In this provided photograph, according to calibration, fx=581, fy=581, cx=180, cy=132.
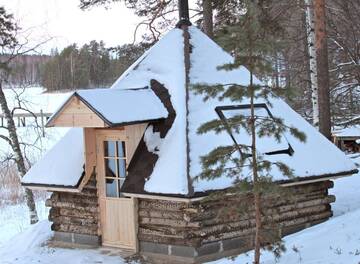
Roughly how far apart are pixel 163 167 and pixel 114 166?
141 centimetres

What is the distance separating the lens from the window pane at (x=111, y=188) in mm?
10375

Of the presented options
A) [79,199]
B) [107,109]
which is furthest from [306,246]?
[79,199]

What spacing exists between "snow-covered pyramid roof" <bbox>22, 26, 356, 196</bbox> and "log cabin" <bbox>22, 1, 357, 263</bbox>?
0.9 inches

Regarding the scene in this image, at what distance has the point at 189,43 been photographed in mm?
10922

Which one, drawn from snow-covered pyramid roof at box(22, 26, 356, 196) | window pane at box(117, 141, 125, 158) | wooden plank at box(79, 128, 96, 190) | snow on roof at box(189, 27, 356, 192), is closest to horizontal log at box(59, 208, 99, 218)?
wooden plank at box(79, 128, 96, 190)

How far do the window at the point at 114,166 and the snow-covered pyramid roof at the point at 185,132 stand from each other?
0.48 metres

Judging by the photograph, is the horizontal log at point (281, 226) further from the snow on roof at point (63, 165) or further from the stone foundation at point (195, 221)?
the snow on roof at point (63, 165)

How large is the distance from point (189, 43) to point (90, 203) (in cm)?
351

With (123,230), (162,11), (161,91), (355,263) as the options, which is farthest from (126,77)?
(162,11)

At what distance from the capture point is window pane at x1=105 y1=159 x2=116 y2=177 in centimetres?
1037

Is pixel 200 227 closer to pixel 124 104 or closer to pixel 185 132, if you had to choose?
pixel 185 132

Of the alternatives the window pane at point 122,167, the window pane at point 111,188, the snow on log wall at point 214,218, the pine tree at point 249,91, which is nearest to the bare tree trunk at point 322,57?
the snow on log wall at point 214,218

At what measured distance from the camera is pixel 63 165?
1092 cm

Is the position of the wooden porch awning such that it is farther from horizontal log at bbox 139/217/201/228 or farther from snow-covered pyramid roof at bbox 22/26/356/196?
horizontal log at bbox 139/217/201/228
